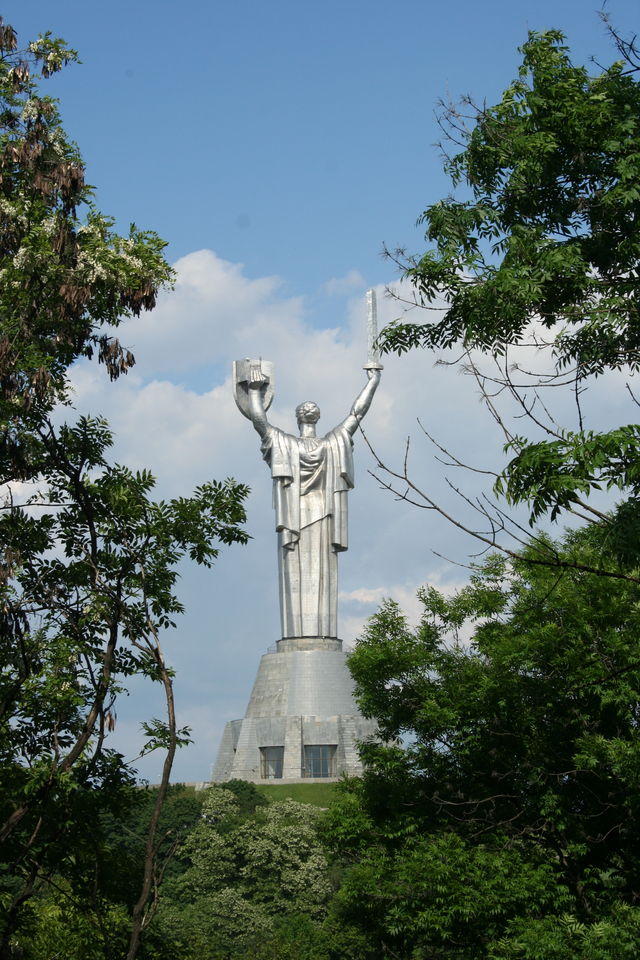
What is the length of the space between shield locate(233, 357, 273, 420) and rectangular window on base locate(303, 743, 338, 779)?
11.0m

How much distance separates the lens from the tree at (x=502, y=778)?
1427 centimetres

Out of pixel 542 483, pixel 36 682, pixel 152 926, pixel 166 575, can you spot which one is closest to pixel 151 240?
pixel 166 575

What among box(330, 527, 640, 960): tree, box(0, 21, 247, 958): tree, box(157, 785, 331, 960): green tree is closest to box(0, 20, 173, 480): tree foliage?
box(0, 21, 247, 958): tree

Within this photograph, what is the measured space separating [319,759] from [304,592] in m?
5.41

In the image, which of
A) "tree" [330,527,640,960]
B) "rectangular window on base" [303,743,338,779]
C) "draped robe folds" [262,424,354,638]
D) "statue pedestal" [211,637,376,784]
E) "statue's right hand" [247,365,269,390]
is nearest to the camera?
"tree" [330,527,640,960]

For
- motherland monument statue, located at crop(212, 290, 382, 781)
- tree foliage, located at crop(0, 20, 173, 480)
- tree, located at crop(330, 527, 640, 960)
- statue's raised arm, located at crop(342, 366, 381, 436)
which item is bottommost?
tree, located at crop(330, 527, 640, 960)

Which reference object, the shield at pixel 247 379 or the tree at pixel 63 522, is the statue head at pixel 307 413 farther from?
the tree at pixel 63 522

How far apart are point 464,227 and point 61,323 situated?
154 inches

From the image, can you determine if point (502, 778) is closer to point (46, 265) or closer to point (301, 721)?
point (46, 265)

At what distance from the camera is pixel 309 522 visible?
1556 inches

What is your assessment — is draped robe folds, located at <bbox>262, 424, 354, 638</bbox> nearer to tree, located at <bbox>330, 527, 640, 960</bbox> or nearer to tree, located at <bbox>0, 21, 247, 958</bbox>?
tree, located at <bbox>330, 527, 640, 960</bbox>

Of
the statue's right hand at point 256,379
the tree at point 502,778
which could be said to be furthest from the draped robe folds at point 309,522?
the tree at point 502,778

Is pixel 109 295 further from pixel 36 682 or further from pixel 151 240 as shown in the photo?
pixel 36 682

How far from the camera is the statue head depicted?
132 ft
